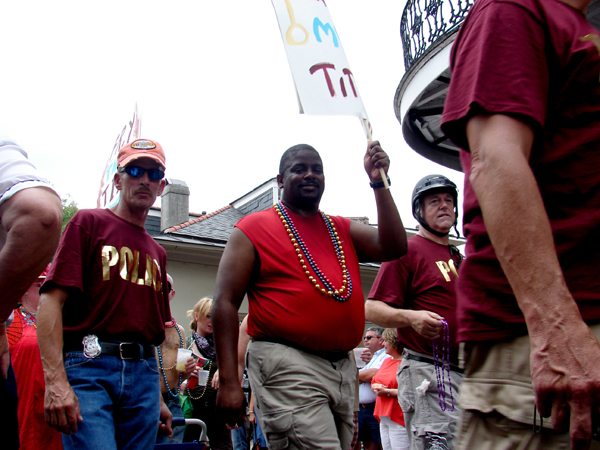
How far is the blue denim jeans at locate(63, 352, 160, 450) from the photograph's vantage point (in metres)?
2.72

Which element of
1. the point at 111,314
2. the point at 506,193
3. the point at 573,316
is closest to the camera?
the point at 573,316

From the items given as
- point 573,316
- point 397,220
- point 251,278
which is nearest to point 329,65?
point 397,220

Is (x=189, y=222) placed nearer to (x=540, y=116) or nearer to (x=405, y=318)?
(x=405, y=318)

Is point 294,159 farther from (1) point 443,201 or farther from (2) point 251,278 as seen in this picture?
(1) point 443,201

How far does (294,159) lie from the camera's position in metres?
3.44

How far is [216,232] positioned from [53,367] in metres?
15.2

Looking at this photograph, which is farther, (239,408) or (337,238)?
(337,238)

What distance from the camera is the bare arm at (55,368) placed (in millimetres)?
2615

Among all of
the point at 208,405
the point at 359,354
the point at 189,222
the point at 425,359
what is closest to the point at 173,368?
the point at 208,405

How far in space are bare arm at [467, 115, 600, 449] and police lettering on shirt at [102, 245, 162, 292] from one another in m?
2.35

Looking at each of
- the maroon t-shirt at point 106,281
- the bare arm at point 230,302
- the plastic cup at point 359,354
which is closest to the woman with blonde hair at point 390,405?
the plastic cup at point 359,354

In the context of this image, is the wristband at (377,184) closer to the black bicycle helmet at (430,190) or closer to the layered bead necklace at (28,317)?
the black bicycle helmet at (430,190)

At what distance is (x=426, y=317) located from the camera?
3371 millimetres

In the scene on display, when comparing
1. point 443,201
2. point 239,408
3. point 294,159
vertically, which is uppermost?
point 294,159
